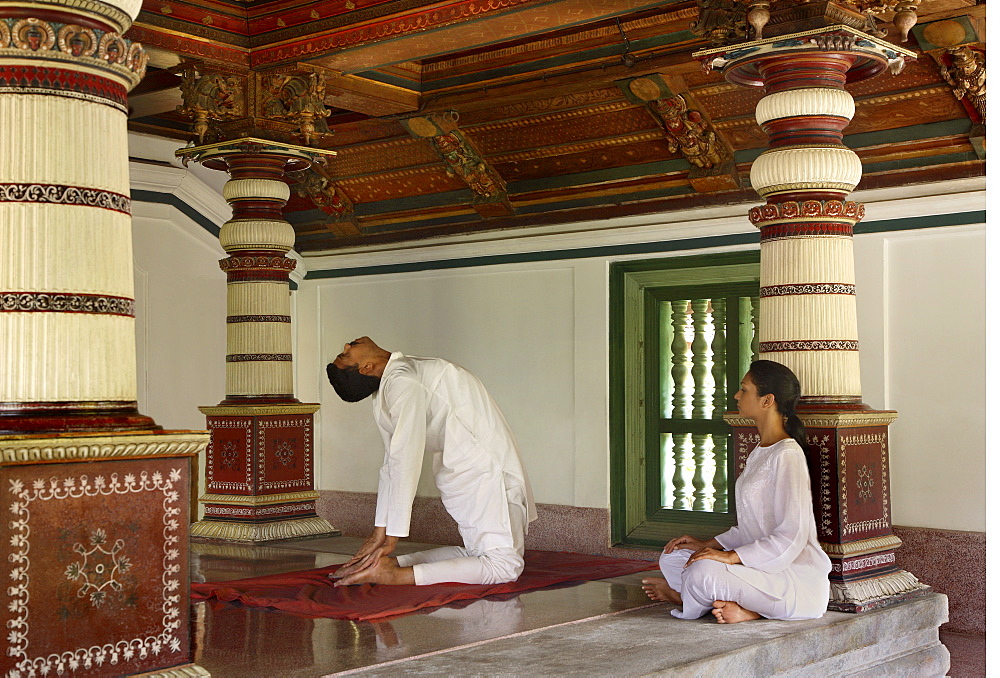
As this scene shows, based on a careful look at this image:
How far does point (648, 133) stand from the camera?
8.11 metres

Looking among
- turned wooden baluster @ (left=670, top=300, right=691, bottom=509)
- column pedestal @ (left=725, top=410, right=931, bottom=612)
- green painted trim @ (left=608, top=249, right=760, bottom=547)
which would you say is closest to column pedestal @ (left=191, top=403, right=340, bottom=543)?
green painted trim @ (left=608, top=249, right=760, bottom=547)

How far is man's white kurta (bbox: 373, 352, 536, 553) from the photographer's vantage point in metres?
5.79

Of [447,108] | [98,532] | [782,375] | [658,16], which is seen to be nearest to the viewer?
[98,532]

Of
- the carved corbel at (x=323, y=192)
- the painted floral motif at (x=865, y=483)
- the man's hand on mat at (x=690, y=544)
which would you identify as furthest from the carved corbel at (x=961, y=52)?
the carved corbel at (x=323, y=192)

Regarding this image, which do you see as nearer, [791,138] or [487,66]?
[791,138]

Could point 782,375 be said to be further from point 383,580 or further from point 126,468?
point 126,468

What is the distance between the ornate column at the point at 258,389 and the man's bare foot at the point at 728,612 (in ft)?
11.9

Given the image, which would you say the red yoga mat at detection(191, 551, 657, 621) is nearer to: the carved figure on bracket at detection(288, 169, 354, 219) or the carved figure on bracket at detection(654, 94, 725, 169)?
the carved figure on bracket at detection(654, 94, 725, 169)

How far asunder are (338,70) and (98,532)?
4585mm

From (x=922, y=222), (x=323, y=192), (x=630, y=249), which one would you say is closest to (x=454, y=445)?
(x=630, y=249)

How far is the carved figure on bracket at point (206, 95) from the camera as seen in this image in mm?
7184

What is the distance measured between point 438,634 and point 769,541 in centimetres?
146

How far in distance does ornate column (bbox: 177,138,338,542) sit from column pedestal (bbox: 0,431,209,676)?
14.0 feet

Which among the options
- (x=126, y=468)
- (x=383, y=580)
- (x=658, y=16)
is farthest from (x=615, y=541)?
(x=126, y=468)
